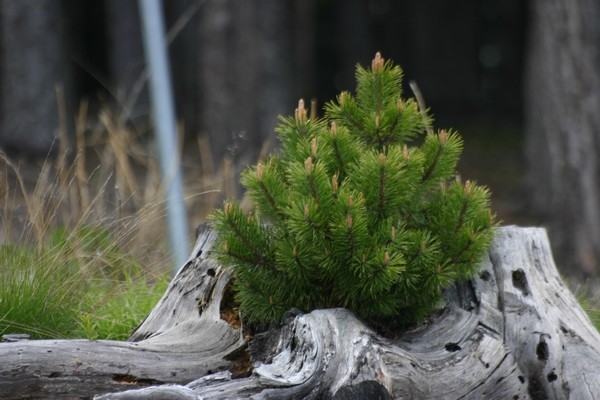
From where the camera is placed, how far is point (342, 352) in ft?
10.5

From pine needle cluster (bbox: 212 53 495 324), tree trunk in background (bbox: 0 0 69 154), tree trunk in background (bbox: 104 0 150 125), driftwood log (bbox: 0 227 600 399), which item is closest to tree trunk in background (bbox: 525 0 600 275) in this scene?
driftwood log (bbox: 0 227 600 399)

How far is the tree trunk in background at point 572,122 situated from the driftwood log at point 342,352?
4823 millimetres

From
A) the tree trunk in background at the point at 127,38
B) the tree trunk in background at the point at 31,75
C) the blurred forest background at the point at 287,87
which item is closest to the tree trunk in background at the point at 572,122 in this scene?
the blurred forest background at the point at 287,87

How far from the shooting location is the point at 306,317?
3.31 metres

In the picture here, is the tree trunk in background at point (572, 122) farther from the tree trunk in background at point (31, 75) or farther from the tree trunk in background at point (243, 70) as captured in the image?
the tree trunk in background at point (31, 75)

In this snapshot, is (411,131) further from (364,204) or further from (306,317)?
(306,317)

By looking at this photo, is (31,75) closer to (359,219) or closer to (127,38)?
(127,38)

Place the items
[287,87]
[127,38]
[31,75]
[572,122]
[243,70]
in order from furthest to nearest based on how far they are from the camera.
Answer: [127,38] → [31,75] → [287,87] → [243,70] → [572,122]

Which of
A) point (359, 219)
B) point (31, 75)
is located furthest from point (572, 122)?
point (31, 75)

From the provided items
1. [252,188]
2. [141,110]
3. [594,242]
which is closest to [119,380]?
[252,188]

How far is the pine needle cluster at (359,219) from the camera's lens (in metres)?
3.26

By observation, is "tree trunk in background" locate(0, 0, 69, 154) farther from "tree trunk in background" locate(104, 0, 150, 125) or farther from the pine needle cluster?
the pine needle cluster

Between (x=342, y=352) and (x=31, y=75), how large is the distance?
10.2 m

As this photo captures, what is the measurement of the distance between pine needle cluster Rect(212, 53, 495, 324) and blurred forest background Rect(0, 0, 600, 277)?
1755mm
